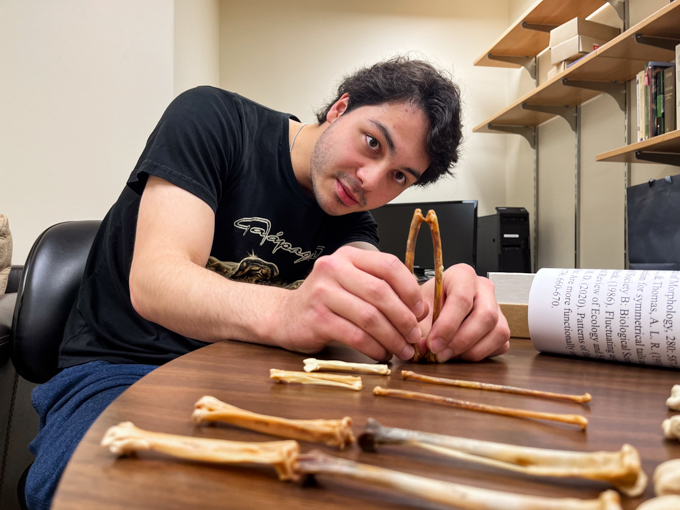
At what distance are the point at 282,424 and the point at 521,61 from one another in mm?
3796

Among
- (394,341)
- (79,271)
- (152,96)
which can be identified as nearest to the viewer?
(394,341)

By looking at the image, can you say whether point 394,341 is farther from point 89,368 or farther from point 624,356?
point 89,368

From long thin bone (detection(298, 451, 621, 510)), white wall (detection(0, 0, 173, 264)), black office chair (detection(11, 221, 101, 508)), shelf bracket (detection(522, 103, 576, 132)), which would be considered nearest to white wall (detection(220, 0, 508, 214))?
shelf bracket (detection(522, 103, 576, 132))

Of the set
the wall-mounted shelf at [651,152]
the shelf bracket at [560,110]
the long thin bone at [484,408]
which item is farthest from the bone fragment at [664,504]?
the shelf bracket at [560,110]

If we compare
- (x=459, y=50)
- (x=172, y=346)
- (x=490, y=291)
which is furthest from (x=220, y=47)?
(x=490, y=291)

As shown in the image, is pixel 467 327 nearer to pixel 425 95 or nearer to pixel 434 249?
pixel 434 249

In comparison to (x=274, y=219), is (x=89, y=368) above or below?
below

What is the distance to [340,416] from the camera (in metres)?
0.32

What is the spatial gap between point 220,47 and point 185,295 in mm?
3557

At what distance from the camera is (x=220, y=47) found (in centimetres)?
372

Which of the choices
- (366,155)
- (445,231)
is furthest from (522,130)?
(366,155)

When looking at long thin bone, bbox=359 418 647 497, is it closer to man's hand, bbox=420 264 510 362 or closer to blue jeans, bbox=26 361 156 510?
man's hand, bbox=420 264 510 362

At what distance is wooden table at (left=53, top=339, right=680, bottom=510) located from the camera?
211 mm

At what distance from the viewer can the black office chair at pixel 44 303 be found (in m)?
1.07
